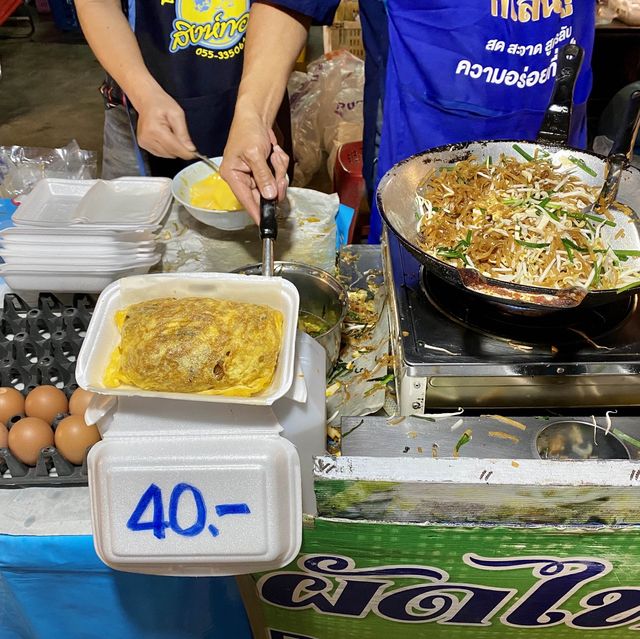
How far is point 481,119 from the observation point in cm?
208

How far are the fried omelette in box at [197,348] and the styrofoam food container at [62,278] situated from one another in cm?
57

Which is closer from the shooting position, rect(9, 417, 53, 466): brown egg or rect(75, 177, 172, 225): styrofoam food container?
rect(9, 417, 53, 466): brown egg

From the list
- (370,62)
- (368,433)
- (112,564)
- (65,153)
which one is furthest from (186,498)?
(65,153)

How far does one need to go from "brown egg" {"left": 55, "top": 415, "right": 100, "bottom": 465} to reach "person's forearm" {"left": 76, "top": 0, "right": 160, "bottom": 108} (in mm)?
1217

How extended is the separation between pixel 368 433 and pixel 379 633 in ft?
1.69

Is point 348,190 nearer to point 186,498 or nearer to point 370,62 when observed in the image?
point 370,62

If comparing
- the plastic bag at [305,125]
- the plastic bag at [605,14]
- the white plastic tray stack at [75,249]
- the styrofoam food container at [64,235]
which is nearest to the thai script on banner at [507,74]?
the white plastic tray stack at [75,249]

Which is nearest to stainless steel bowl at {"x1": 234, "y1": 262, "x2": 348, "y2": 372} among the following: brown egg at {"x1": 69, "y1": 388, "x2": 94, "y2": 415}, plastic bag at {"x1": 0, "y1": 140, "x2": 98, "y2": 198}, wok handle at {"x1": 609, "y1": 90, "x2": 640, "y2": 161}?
brown egg at {"x1": 69, "y1": 388, "x2": 94, "y2": 415}

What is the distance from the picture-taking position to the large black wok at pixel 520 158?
3.62ft

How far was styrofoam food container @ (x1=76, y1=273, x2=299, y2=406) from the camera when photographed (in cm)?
96

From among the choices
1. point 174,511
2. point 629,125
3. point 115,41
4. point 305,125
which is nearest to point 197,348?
point 174,511

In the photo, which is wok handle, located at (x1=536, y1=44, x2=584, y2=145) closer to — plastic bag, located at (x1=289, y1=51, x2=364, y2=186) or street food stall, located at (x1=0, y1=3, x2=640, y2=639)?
street food stall, located at (x1=0, y1=3, x2=640, y2=639)

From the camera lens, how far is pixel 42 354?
1.56m

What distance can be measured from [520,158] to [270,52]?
3.03 ft
